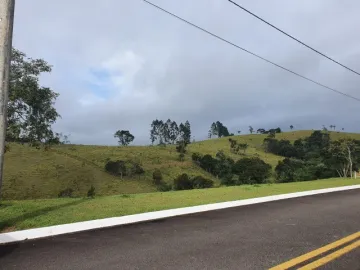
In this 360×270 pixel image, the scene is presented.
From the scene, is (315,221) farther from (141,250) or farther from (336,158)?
(336,158)

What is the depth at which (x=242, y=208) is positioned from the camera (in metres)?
10.6

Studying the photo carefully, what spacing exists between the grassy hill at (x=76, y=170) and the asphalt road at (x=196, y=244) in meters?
43.4

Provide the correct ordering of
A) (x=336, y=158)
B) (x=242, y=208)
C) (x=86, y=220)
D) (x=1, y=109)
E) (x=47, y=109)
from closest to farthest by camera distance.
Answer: (x=1, y=109), (x=86, y=220), (x=242, y=208), (x=47, y=109), (x=336, y=158)

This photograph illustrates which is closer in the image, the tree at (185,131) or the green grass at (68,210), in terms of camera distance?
the green grass at (68,210)

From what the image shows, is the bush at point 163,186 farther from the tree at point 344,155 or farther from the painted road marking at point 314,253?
the painted road marking at point 314,253

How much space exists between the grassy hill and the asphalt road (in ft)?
142

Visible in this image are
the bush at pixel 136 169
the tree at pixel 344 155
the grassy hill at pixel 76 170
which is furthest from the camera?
the bush at pixel 136 169

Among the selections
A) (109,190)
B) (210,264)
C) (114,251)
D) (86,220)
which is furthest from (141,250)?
(109,190)

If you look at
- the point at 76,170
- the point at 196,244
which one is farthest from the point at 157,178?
the point at 196,244

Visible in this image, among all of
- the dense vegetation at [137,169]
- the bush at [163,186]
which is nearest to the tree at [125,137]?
the dense vegetation at [137,169]

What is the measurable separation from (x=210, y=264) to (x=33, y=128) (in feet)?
35.0

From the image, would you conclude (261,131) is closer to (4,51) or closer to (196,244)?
(196,244)

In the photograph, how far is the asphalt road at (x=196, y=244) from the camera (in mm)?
5141

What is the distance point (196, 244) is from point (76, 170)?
→ 59256 millimetres
